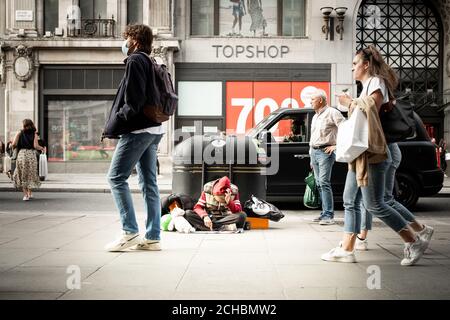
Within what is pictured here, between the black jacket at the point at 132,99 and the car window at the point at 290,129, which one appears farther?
the car window at the point at 290,129

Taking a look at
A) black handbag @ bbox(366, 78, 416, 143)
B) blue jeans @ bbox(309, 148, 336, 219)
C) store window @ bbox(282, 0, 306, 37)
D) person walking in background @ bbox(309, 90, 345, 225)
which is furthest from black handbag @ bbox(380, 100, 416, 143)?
store window @ bbox(282, 0, 306, 37)

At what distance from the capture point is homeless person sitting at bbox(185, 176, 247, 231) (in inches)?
291

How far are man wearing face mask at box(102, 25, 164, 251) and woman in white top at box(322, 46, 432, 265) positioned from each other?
5.73 ft

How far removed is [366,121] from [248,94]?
17936mm

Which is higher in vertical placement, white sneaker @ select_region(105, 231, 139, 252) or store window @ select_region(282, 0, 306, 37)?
store window @ select_region(282, 0, 306, 37)

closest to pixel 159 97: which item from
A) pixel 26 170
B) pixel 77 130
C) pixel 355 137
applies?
pixel 355 137

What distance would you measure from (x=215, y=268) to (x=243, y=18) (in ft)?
63.5

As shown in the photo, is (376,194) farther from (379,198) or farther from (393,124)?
(393,124)

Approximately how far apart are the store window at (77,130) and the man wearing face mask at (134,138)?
1750cm

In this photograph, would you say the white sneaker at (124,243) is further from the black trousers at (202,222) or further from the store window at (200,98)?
the store window at (200,98)

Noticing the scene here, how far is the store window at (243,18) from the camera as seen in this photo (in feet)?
76.0

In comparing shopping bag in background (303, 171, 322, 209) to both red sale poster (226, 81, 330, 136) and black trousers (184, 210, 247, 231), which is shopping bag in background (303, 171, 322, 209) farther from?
red sale poster (226, 81, 330, 136)

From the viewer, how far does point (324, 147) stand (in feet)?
28.2

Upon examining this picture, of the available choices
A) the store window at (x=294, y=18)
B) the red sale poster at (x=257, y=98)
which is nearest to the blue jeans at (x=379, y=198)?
the red sale poster at (x=257, y=98)
